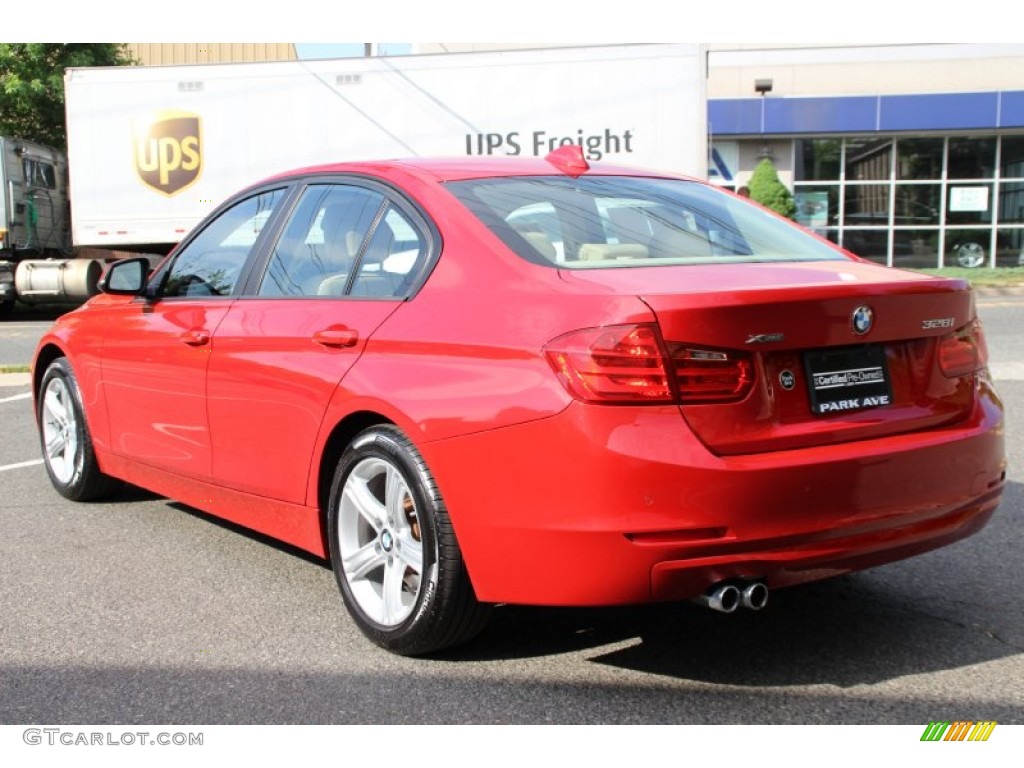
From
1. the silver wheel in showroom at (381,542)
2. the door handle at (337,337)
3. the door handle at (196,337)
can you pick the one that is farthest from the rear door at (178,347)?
the silver wheel in showroom at (381,542)

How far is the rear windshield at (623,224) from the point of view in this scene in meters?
3.61

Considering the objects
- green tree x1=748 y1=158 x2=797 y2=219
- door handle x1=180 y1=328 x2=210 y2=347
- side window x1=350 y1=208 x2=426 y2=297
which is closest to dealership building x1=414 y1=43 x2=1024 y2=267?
green tree x1=748 y1=158 x2=797 y2=219

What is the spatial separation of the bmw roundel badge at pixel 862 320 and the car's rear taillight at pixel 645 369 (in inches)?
15.6

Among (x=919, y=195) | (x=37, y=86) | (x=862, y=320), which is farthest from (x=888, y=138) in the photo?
(x=862, y=320)

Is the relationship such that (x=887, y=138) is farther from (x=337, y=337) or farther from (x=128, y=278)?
(x=337, y=337)

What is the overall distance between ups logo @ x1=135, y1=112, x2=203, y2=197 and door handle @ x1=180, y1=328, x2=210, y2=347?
13.8 m

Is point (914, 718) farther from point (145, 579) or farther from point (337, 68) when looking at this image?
point (337, 68)

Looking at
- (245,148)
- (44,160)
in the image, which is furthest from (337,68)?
(44,160)

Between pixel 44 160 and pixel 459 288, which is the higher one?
pixel 44 160

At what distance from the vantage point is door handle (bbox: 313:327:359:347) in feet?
12.3

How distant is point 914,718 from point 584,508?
3.52 feet

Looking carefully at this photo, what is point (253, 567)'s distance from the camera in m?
4.71
